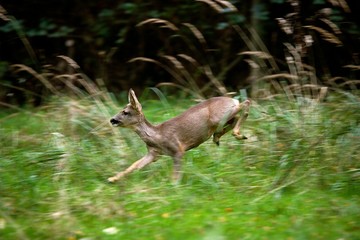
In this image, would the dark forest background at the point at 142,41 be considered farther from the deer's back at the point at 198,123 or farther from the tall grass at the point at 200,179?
the deer's back at the point at 198,123

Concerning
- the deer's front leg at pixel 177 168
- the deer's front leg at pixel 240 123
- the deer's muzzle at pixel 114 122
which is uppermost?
the deer's muzzle at pixel 114 122

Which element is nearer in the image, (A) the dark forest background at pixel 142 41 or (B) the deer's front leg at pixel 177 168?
(B) the deer's front leg at pixel 177 168

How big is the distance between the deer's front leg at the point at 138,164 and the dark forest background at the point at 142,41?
14.1ft

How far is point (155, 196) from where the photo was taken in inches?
238

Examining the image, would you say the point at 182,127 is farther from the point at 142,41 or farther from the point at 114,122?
the point at 142,41

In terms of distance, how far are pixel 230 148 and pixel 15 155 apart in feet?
7.81

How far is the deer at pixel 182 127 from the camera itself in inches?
268

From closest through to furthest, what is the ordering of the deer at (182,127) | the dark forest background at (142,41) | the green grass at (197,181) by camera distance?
1. the green grass at (197,181)
2. the deer at (182,127)
3. the dark forest background at (142,41)

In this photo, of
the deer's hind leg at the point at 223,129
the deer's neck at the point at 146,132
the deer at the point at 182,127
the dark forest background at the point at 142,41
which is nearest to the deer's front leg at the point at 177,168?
the deer at the point at 182,127

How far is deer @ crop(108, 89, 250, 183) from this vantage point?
22.4 ft

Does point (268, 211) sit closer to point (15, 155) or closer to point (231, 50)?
point (15, 155)

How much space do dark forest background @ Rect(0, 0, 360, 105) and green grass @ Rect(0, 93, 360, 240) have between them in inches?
120

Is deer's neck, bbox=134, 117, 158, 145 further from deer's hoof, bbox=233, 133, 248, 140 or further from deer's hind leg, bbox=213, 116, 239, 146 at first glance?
deer's hoof, bbox=233, 133, 248, 140

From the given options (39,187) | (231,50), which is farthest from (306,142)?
(231,50)
